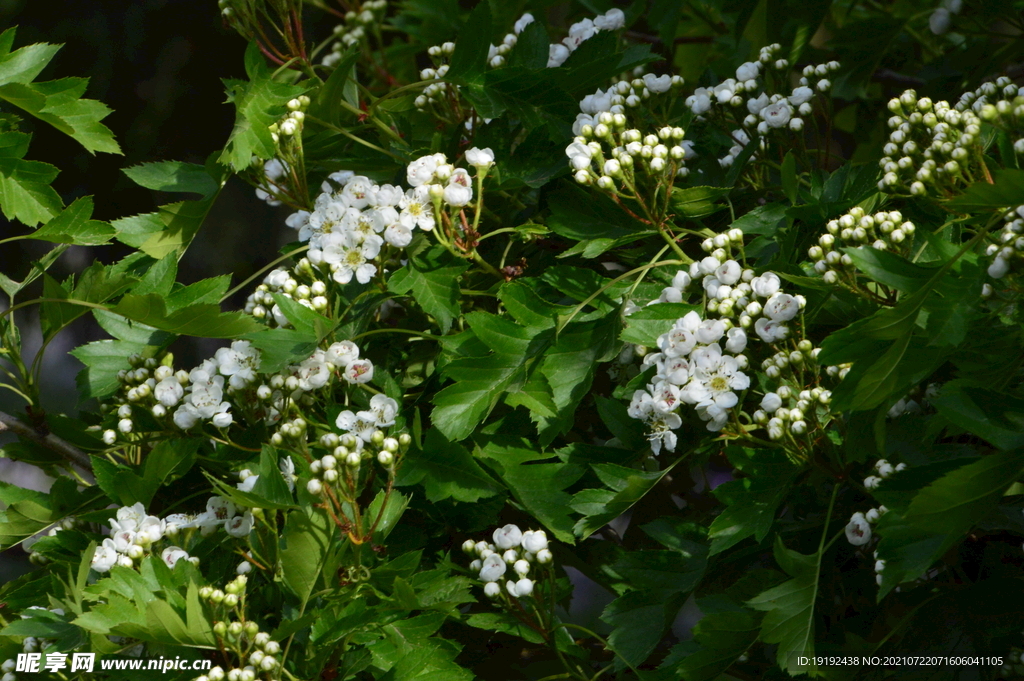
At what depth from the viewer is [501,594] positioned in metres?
1.23

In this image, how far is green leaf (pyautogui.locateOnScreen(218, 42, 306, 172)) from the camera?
1349 millimetres

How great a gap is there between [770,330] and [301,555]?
2.31 ft

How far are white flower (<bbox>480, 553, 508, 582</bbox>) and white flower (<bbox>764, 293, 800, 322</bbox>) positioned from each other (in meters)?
0.51

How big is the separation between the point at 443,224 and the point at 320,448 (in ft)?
1.29

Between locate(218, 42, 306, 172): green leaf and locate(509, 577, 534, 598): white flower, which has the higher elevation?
locate(218, 42, 306, 172): green leaf

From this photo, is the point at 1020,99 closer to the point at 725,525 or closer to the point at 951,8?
the point at 725,525

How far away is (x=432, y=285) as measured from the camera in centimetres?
132

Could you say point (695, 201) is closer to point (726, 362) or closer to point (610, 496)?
point (726, 362)

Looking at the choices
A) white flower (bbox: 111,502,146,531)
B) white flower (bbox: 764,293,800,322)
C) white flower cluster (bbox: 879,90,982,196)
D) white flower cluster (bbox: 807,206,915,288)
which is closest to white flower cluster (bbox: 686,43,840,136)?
white flower cluster (bbox: 879,90,982,196)

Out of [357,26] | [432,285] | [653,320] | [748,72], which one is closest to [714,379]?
[653,320]

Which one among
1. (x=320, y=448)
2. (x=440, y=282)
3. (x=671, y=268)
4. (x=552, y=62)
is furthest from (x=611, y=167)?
(x=320, y=448)

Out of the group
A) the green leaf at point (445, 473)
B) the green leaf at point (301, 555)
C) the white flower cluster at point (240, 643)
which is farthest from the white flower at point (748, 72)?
the white flower cluster at point (240, 643)

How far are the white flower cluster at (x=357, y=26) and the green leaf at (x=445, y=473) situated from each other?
1162 mm

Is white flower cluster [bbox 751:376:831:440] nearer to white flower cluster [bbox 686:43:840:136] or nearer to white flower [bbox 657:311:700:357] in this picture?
white flower [bbox 657:311:700:357]
